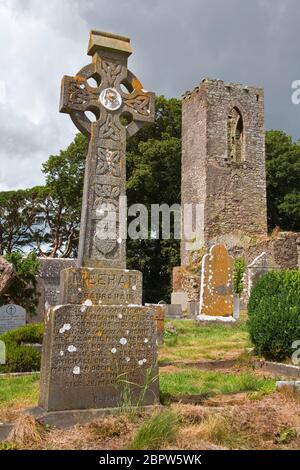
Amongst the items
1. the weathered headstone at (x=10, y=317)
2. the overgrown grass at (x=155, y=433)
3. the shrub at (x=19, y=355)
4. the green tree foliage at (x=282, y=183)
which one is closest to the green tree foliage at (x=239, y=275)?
the green tree foliage at (x=282, y=183)

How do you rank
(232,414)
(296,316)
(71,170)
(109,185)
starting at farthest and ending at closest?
(71,170), (296,316), (109,185), (232,414)

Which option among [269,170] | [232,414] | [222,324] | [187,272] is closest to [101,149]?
[232,414]

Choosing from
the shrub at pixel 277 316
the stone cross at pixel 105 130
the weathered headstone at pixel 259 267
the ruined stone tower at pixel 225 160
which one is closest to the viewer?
the stone cross at pixel 105 130

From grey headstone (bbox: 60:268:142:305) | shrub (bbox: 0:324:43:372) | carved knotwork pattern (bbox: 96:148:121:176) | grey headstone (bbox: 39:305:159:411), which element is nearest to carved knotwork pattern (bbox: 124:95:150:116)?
carved knotwork pattern (bbox: 96:148:121:176)

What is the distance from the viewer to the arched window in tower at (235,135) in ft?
89.3

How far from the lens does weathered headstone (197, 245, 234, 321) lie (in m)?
15.1

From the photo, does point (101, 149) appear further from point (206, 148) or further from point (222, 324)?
point (206, 148)

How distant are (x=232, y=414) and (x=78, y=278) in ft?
6.21

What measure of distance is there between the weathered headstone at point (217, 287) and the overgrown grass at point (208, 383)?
7506 mm

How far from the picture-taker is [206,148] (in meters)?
26.2

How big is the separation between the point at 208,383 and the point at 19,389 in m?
2.46

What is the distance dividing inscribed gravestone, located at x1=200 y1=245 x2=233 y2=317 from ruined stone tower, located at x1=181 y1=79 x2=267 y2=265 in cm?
984

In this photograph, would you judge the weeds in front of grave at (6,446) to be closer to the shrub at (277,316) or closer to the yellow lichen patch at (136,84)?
the yellow lichen patch at (136,84)
